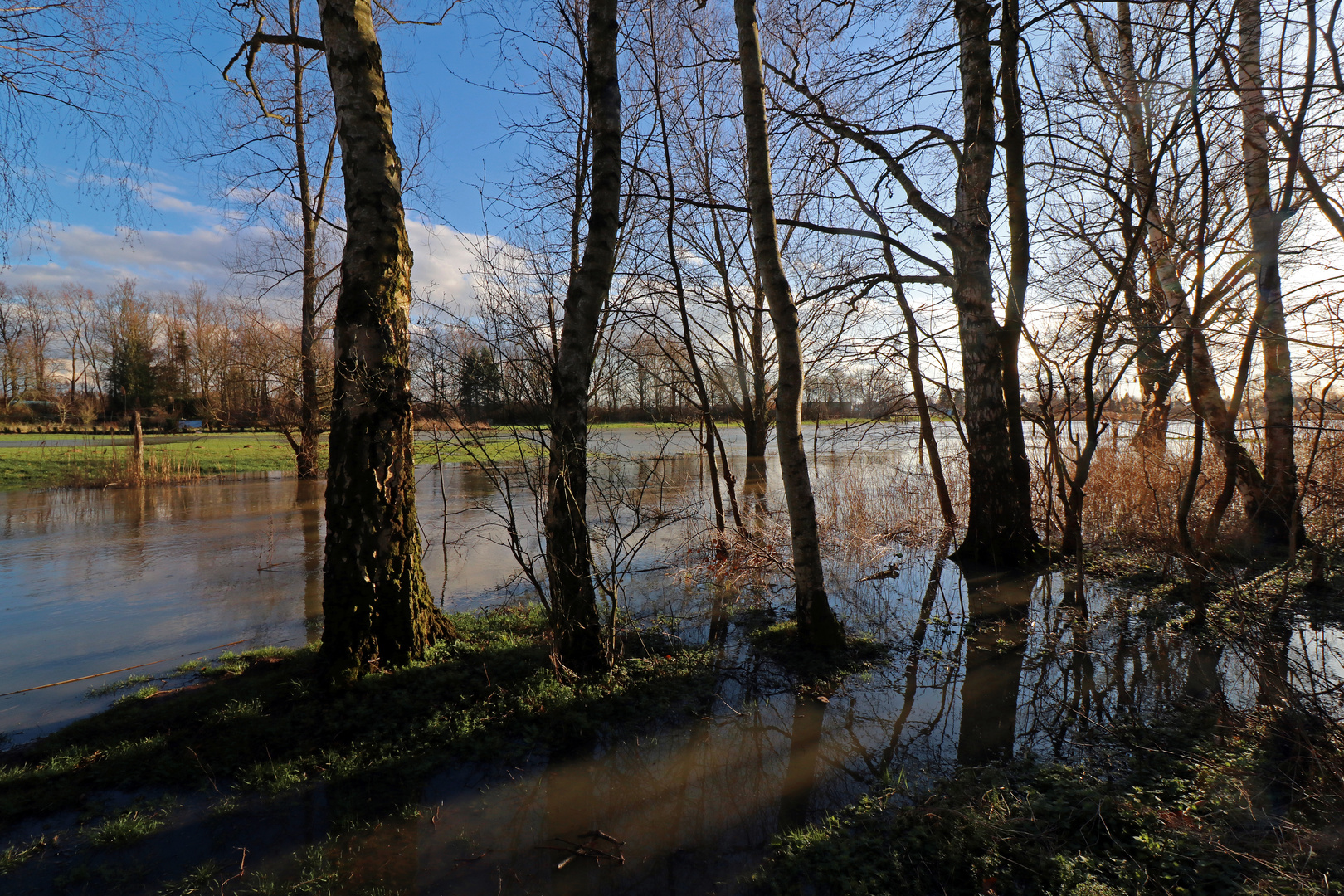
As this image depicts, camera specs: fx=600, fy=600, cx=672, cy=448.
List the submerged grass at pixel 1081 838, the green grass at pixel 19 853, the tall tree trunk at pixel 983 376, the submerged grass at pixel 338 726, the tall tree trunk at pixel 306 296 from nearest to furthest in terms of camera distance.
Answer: the submerged grass at pixel 1081 838 → the green grass at pixel 19 853 → the submerged grass at pixel 338 726 → the tall tree trunk at pixel 983 376 → the tall tree trunk at pixel 306 296

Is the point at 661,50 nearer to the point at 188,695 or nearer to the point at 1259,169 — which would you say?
the point at 1259,169

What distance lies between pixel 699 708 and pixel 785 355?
2.73 meters

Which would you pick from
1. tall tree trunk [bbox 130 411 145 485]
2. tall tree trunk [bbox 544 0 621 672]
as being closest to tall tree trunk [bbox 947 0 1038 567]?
tall tree trunk [bbox 544 0 621 672]

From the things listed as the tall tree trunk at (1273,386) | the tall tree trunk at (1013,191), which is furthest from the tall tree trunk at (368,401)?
the tall tree trunk at (1273,386)

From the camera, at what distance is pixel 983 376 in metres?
7.59

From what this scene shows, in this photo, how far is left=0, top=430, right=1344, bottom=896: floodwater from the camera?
2734 millimetres

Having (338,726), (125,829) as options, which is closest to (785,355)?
(338,726)

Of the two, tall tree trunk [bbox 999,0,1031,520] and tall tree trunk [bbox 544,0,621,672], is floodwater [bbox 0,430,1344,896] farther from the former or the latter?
tall tree trunk [bbox 999,0,1031,520]

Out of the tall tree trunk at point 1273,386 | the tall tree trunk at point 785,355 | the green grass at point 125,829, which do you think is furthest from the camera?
the tall tree trunk at point 1273,386

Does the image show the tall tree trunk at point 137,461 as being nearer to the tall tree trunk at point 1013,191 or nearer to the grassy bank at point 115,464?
the grassy bank at point 115,464

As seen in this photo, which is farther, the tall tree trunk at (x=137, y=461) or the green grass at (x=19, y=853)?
the tall tree trunk at (x=137, y=461)

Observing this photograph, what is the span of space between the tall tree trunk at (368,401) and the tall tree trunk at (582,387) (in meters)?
1.06

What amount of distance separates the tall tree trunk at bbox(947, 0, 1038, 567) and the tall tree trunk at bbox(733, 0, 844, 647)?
12.2 feet

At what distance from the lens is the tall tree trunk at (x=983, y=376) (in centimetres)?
738
